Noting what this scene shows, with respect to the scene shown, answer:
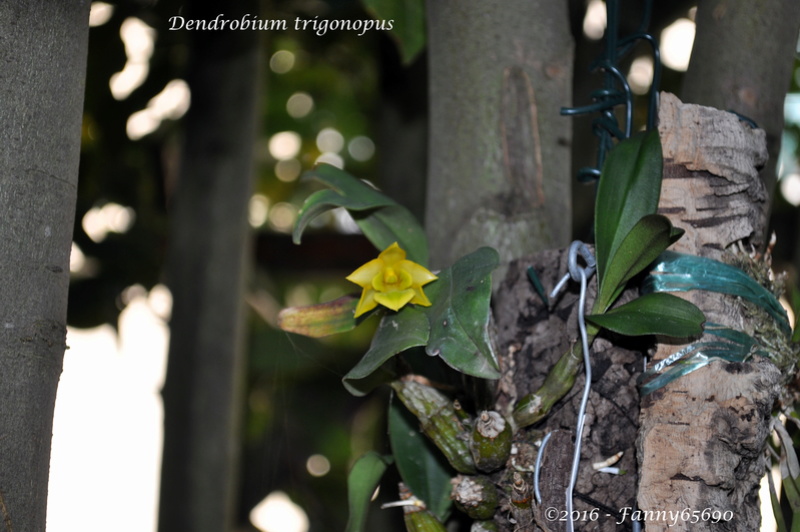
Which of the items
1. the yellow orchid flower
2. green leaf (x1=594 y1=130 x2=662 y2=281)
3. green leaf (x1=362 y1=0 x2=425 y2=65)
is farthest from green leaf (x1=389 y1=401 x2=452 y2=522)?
green leaf (x1=362 y1=0 x2=425 y2=65)

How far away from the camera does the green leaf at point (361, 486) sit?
649 millimetres

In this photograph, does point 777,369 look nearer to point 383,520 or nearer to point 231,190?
point 383,520

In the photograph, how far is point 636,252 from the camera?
547 millimetres

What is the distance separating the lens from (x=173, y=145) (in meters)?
1.74

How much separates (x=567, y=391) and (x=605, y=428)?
1.7 inches

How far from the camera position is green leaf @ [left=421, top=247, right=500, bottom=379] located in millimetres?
520

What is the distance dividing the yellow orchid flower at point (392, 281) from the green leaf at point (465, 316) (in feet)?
0.05

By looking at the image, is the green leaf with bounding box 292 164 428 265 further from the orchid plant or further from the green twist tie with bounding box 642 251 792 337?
the green twist tie with bounding box 642 251 792 337

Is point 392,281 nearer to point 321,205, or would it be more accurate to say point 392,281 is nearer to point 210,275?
point 321,205

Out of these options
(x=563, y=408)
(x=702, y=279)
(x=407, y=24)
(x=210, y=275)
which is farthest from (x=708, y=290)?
(x=210, y=275)

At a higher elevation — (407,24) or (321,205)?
(407,24)

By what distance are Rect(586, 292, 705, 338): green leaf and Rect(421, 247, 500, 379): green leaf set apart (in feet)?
0.29

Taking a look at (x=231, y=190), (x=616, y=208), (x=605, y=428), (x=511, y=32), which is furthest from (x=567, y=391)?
(x=231, y=190)

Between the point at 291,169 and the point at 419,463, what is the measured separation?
164 centimetres
